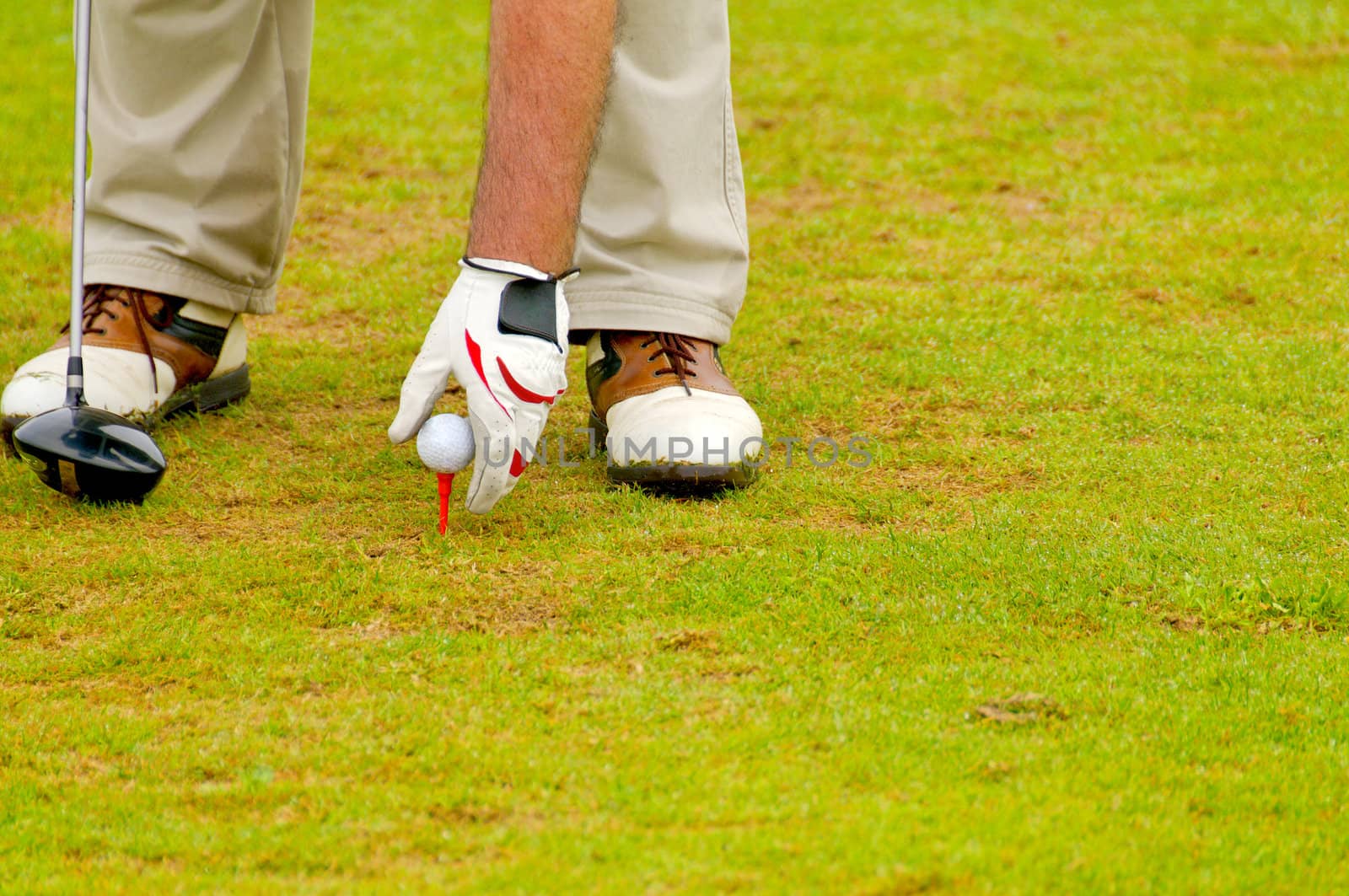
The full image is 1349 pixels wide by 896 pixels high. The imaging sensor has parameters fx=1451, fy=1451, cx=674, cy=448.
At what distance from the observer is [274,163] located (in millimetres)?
3721

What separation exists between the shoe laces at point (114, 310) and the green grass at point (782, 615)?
0.82ft

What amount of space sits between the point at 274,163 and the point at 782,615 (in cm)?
196

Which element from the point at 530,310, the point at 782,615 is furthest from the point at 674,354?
the point at 782,615

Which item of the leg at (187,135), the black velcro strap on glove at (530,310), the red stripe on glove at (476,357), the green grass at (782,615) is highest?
the leg at (187,135)

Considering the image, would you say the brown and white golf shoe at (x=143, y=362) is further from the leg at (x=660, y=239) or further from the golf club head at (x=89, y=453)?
the leg at (x=660, y=239)

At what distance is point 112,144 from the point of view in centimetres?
362

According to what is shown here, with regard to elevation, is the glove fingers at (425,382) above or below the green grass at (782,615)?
above

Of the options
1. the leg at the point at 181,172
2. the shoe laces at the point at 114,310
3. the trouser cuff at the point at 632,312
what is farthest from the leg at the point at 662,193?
the shoe laces at the point at 114,310

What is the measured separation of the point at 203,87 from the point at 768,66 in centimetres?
529

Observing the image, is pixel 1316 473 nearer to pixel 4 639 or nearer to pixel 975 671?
pixel 975 671

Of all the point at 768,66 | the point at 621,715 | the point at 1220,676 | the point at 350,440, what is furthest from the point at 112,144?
the point at 768,66

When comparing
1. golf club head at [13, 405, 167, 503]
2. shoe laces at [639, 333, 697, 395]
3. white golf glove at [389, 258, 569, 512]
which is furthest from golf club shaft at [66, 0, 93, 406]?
shoe laces at [639, 333, 697, 395]

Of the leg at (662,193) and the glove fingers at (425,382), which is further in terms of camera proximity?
the leg at (662,193)

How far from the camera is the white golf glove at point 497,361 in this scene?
8.89 feet
